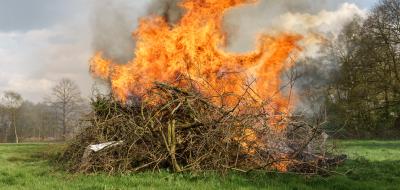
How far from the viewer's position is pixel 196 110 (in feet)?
42.9

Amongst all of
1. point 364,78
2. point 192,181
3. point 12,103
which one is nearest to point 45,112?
point 12,103

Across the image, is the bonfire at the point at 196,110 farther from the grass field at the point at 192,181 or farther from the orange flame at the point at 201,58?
the grass field at the point at 192,181

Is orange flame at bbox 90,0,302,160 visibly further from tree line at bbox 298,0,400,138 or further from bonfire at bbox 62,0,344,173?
tree line at bbox 298,0,400,138

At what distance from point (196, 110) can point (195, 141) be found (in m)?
0.98

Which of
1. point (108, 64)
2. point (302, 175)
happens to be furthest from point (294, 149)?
point (108, 64)

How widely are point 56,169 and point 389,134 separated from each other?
32916 millimetres

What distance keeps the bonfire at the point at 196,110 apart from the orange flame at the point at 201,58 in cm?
3

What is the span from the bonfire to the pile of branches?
3 centimetres

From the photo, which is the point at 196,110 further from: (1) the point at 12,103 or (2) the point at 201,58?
(1) the point at 12,103

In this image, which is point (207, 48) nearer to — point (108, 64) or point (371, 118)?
point (108, 64)

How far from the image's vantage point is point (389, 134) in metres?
39.7

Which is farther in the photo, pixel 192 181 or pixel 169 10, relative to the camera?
pixel 169 10

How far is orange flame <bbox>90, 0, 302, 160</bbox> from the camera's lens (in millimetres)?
15172

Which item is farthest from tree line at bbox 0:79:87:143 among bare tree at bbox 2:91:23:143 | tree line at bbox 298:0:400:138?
tree line at bbox 298:0:400:138
